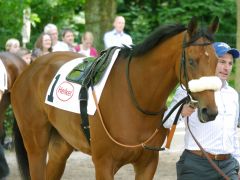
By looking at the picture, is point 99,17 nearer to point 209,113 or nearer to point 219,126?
point 219,126

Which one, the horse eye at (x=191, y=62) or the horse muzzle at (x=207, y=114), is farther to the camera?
the horse eye at (x=191, y=62)

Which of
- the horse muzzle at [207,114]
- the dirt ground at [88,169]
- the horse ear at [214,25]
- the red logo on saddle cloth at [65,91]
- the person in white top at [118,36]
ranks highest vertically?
the horse ear at [214,25]

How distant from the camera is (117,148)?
16.3 ft

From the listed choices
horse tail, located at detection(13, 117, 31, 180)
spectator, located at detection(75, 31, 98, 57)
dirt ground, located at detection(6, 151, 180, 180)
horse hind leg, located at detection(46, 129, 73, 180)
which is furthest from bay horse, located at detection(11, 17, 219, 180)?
spectator, located at detection(75, 31, 98, 57)

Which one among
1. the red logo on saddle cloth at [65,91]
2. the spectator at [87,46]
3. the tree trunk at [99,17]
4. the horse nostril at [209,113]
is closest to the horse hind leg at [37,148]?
the red logo on saddle cloth at [65,91]

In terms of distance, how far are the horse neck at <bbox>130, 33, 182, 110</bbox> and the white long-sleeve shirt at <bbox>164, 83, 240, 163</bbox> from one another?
0.44ft

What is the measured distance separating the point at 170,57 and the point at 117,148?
86cm

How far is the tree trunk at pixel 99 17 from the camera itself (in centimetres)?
1486

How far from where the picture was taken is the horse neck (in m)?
4.72

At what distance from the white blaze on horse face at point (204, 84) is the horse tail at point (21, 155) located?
2.88 meters

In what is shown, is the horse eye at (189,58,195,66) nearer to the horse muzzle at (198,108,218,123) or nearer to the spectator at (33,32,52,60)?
the horse muzzle at (198,108,218,123)

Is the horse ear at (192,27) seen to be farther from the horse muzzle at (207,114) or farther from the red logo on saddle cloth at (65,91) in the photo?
the red logo on saddle cloth at (65,91)

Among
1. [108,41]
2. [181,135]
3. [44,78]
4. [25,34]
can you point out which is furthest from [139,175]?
[25,34]

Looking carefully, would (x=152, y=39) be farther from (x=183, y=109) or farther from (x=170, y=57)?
(x=183, y=109)
